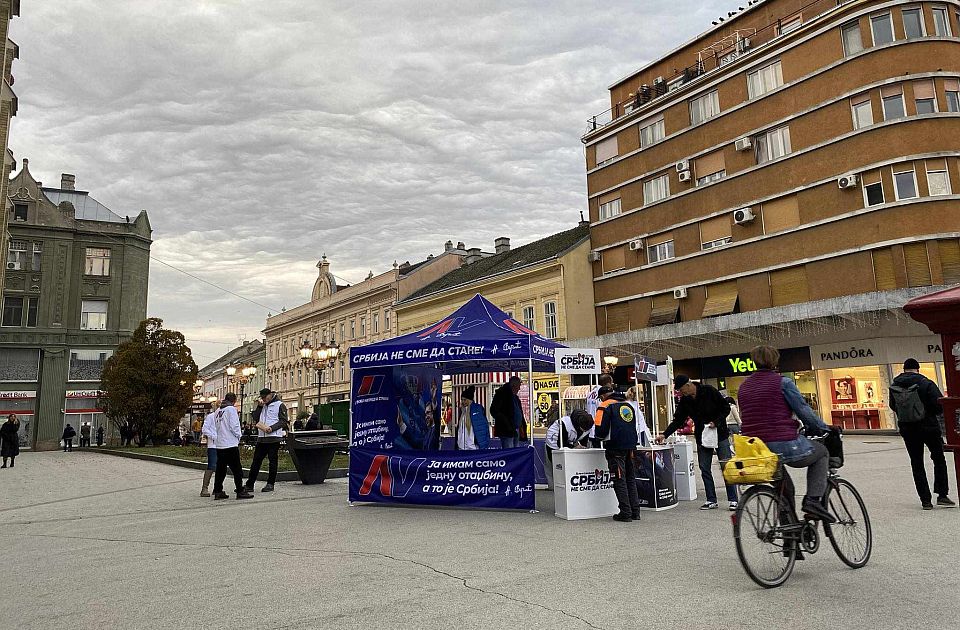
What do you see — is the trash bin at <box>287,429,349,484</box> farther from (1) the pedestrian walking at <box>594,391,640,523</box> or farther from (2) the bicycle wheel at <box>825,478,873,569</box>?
(2) the bicycle wheel at <box>825,478,873,569</box>

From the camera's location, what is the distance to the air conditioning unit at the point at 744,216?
104ft

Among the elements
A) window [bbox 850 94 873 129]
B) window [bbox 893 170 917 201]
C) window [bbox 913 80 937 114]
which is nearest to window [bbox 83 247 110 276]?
window [bbox 850 94 873 129]

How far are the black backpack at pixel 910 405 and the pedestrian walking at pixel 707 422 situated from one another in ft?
7.09

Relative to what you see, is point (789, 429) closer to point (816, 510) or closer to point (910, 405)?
point (816, 510)

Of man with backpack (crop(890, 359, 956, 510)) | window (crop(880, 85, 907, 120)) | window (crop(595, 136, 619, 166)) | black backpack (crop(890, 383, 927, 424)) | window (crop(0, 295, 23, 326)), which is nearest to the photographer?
man with backpack (crop(890, 359, 956, 510))

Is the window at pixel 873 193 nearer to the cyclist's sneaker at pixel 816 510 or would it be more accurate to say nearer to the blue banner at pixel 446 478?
the blue banner at pixel 446 478

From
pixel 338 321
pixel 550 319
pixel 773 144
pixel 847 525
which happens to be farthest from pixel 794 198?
pixel 338 321

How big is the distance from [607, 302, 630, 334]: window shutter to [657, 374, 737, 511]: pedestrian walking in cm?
2837

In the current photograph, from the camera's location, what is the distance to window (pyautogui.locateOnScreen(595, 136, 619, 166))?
131ft

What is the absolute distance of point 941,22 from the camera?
27.5 meters

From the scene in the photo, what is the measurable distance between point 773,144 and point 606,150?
1105 cm

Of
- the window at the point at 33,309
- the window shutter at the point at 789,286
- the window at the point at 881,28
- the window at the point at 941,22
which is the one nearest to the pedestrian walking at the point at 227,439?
the window shutter at the point at 789,286

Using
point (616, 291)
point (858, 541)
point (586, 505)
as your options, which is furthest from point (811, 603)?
point (616, 291)

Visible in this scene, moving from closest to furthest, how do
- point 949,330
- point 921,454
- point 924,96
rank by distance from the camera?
point 949,330 < point 921,454 < point 924,96
